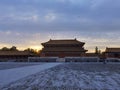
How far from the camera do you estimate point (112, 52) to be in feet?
219

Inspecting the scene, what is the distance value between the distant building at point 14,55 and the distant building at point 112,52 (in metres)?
17.0

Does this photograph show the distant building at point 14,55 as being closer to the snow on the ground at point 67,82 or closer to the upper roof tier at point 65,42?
the upper roof tier at point 65,42

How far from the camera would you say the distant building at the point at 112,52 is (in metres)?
66.6

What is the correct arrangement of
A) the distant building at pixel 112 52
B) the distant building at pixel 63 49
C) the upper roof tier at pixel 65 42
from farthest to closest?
1. the upper roof tier at pixel 65 42
2. the distant building at pixel 112 52
3. the distant building at pixel 63 49

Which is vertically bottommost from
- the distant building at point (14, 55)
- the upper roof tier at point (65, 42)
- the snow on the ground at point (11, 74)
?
the snow on the ground at point (11, 74)

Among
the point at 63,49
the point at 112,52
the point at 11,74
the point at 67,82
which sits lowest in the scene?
the point at 67,82

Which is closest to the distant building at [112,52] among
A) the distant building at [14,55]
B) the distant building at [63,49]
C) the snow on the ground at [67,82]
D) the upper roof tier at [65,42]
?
the distant building at [63,49]

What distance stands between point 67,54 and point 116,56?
10.8 metres

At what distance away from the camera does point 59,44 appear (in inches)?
2677

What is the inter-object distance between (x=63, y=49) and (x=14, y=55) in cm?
1081

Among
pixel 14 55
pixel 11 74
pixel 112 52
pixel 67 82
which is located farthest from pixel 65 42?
A: pixel 67 82

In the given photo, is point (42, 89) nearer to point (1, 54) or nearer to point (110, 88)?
point (110, 88)

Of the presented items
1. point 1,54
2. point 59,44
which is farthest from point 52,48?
point 1,54

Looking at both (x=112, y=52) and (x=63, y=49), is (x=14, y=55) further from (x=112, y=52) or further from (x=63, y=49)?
(x=112, y=52)
